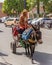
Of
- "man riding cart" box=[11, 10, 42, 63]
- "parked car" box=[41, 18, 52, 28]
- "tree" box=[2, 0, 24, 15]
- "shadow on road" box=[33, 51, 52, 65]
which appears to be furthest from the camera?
"tree" box=[2, 0, 24, 15]

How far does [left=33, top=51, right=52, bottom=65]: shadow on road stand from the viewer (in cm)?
1010

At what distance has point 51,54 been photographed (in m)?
11.9

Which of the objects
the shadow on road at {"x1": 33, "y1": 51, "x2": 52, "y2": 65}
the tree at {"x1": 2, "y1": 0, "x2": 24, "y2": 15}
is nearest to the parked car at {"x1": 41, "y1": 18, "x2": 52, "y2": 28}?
the shadow on road at {"x1": 33, "y1": 51, "x2": 52, "y2": 65}

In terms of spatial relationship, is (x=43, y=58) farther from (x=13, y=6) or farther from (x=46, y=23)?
(x=13, y=6)

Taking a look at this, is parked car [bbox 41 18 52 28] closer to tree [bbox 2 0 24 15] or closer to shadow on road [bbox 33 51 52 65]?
shadow on road [bbox 33 51 52 65]

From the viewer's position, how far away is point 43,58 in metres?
11.0

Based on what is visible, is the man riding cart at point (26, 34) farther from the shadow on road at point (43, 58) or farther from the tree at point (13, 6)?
the tree at point (13, 6)

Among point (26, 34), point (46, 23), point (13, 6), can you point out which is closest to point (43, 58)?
point (26, 34)

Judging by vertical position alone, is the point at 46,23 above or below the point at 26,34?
below

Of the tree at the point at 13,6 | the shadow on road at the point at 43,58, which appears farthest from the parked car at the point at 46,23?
the tree at the point at 13,6

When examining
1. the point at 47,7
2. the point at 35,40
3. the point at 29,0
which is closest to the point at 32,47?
the point at 35,40

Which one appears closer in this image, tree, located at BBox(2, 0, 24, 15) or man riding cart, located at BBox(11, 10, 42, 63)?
man riding cart, located at BBox(11, 10, 42, 63)

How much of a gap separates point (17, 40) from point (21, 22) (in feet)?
2.46

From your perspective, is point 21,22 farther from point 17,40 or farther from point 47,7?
point 47,7
